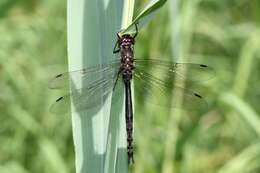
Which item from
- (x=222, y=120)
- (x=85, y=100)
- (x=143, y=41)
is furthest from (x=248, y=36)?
(x=85, y=100)

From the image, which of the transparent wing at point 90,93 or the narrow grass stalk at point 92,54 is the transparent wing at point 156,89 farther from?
the narrow grass stalk at point 92,54

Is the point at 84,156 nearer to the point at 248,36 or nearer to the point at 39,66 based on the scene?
the point at 39,66

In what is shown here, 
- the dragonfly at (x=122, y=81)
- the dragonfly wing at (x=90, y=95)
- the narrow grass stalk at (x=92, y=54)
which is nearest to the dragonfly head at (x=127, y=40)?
the dragonfly at (x=122, y=81)

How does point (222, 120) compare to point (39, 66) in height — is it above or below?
below

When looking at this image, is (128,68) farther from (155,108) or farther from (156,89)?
(155,108)

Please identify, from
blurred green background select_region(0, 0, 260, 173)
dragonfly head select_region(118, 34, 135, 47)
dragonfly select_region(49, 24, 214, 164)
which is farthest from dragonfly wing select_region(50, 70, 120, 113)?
blurred green background select_region(0, 0, 260, 173)

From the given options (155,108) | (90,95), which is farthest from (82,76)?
(155,108)
